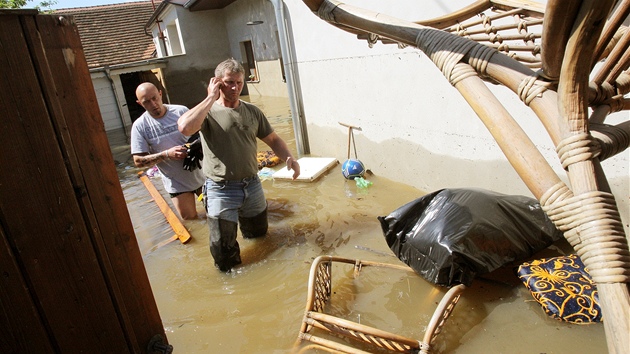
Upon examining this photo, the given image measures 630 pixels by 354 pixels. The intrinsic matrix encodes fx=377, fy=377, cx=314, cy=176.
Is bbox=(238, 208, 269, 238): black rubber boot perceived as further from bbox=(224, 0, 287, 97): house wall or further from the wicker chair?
bbox=(224, 0, 287, 97): house wall

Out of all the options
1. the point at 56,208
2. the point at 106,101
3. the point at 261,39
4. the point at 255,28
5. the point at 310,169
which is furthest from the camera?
the point at 106,101

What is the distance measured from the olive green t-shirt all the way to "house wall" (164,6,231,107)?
13.3m

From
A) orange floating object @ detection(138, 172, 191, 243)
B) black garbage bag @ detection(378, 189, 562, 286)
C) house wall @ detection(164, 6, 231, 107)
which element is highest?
house wall @ detection(164, 6, 231, 107)

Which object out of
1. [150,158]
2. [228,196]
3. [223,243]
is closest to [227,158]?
[228,196]

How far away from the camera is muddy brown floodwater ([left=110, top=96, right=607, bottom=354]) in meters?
A: 2.47

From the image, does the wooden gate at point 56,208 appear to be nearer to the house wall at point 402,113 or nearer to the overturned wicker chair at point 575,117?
the overturned wicker chair at point 575,117

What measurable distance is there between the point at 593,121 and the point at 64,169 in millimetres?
1709

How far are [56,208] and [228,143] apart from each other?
2.44m

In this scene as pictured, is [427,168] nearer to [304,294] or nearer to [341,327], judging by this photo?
[304,294]

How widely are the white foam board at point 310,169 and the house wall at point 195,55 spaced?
37.2ft

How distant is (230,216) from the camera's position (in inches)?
147

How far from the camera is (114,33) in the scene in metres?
20.1

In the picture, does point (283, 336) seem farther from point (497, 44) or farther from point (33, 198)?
point (497, 44)

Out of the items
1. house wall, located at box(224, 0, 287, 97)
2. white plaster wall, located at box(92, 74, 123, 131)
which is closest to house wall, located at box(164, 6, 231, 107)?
house wall, located at box(224, 0, 287, 97)
